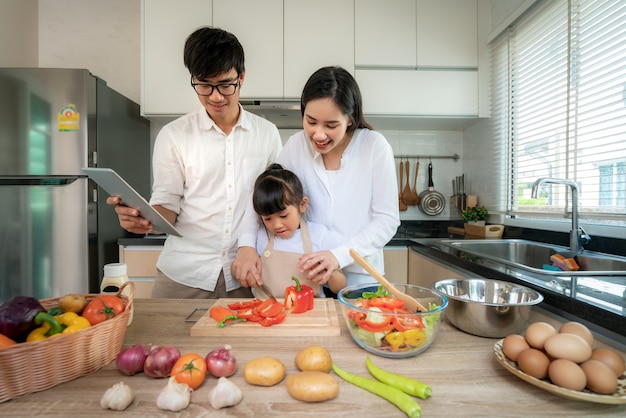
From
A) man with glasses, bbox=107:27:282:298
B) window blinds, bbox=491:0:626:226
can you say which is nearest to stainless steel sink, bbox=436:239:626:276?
window blinds, bbox=491:0:626:226

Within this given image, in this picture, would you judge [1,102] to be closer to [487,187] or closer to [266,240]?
[266,240]

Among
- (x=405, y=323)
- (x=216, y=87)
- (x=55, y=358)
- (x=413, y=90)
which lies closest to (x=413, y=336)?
(x=405, y=323)

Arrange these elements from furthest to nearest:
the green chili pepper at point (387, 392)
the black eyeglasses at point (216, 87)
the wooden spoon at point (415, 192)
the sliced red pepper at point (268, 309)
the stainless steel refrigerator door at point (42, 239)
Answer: the wooden spoon at point (415, 192) < the stainless steel refrigerator door at point (42, 239) < the black eyeglasses at point (216, 87) < the sliced red pepper at point (268, 309) < the green chili pepper at point (387, 392)

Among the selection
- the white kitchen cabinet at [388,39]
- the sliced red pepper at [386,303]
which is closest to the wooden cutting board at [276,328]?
the sliced red pepper at [386,303]

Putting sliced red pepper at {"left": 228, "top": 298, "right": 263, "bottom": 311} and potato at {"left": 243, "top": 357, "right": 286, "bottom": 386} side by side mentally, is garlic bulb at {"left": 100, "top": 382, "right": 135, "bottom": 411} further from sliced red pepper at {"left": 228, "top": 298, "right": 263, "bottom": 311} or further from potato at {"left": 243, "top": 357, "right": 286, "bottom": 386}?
sliced red pepper at {"left": 228, "top": 298, "right": 263, "bottom": 311}

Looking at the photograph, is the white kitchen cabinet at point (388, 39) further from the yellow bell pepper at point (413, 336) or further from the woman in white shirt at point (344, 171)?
the yellow bell pepper at point (413, 336)

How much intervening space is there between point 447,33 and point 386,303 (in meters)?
2.29

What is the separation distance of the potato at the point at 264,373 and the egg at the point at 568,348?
0.43m

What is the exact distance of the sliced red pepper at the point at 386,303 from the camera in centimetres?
76

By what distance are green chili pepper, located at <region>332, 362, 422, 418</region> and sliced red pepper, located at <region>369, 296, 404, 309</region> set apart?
17 cm

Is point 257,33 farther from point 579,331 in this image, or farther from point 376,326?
point 579,331

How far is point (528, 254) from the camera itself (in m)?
1.95

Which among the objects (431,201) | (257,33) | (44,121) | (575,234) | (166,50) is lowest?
(575,234)

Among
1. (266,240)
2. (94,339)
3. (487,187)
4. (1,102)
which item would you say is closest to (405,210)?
(487,187)
